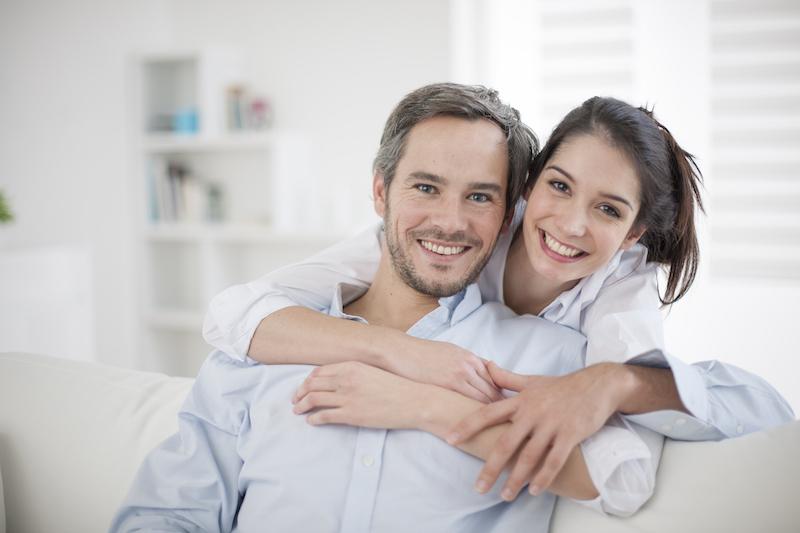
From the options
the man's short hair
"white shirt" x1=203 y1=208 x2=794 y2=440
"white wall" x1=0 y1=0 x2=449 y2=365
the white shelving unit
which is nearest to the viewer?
"white shirt" x1=203 y1=208 x2=794 y2=440

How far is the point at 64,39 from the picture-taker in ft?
12.7

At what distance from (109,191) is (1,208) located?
120 cm

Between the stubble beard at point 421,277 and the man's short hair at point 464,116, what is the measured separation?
123 millimetres

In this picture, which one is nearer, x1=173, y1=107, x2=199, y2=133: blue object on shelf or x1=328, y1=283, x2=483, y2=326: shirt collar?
x1=328, y1=283, x2=483, y2=326: shirt collar

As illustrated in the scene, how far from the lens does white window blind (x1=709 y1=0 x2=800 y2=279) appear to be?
2.97m

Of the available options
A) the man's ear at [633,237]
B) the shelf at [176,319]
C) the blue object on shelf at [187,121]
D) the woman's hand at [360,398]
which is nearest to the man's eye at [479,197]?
the man's ear at [633,237]

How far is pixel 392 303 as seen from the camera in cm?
152

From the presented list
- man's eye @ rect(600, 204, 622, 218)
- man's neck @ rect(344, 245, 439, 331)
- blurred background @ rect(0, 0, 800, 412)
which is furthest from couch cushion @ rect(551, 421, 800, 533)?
blurred background @ rect(0, 0, 800, 412)

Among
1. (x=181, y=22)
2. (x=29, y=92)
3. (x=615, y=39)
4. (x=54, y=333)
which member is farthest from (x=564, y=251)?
(x=181, y=22)

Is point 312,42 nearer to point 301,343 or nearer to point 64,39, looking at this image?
point 64,39

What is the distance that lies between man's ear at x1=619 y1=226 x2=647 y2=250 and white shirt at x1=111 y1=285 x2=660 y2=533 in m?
0.22

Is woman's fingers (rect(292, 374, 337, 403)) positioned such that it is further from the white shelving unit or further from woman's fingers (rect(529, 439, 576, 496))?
the white shelving unit

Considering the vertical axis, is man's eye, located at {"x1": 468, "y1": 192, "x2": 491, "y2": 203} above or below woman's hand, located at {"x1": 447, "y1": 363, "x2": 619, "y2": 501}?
above

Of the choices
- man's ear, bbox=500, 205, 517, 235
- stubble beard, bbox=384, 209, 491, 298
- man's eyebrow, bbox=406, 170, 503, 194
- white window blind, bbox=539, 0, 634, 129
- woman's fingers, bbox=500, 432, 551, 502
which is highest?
white window blind, bbox=539, 0, 634, 129
